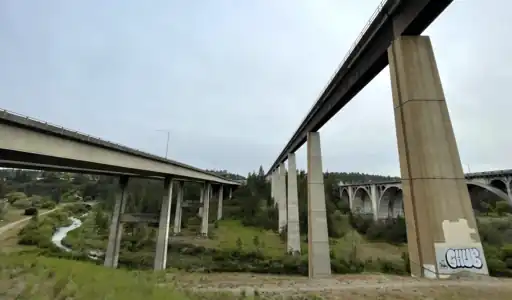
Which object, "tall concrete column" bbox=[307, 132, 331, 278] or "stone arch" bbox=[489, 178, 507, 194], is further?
"stone arch" bbox=[489, 178, 507, 194]

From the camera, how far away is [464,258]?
9.58 m

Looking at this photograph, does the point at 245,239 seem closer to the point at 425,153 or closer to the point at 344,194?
the point at 425,153

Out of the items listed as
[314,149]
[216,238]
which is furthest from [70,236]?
[314,149]

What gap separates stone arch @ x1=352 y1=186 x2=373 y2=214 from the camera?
9074cm

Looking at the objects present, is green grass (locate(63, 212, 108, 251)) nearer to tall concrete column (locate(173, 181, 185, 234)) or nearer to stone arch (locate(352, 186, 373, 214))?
tall concrete column (locate(173, 181, 185, 234))

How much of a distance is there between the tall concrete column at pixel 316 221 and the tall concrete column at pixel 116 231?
24.5 metres

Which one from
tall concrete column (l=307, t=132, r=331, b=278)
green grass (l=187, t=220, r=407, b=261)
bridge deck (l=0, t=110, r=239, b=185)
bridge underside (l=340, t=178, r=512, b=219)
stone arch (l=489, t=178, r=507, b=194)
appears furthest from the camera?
bridge underside (l=340, t=178, r=512, b=219)

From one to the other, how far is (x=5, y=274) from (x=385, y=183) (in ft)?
252

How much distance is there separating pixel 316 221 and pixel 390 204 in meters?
63.5

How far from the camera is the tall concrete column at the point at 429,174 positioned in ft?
31.3

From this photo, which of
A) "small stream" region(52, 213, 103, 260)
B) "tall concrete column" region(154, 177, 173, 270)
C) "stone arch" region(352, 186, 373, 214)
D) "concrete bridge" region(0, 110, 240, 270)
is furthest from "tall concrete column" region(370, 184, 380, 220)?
"small stream" region(52, 213, 103, 260)

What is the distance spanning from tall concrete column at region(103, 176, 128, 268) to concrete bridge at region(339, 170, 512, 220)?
149ft

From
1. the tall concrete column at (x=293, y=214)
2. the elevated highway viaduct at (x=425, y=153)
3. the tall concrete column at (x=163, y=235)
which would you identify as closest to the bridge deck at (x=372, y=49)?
the elevated highway viaduct at (x=425, y=153)

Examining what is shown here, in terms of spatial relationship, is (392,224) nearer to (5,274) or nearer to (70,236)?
(5,274)
